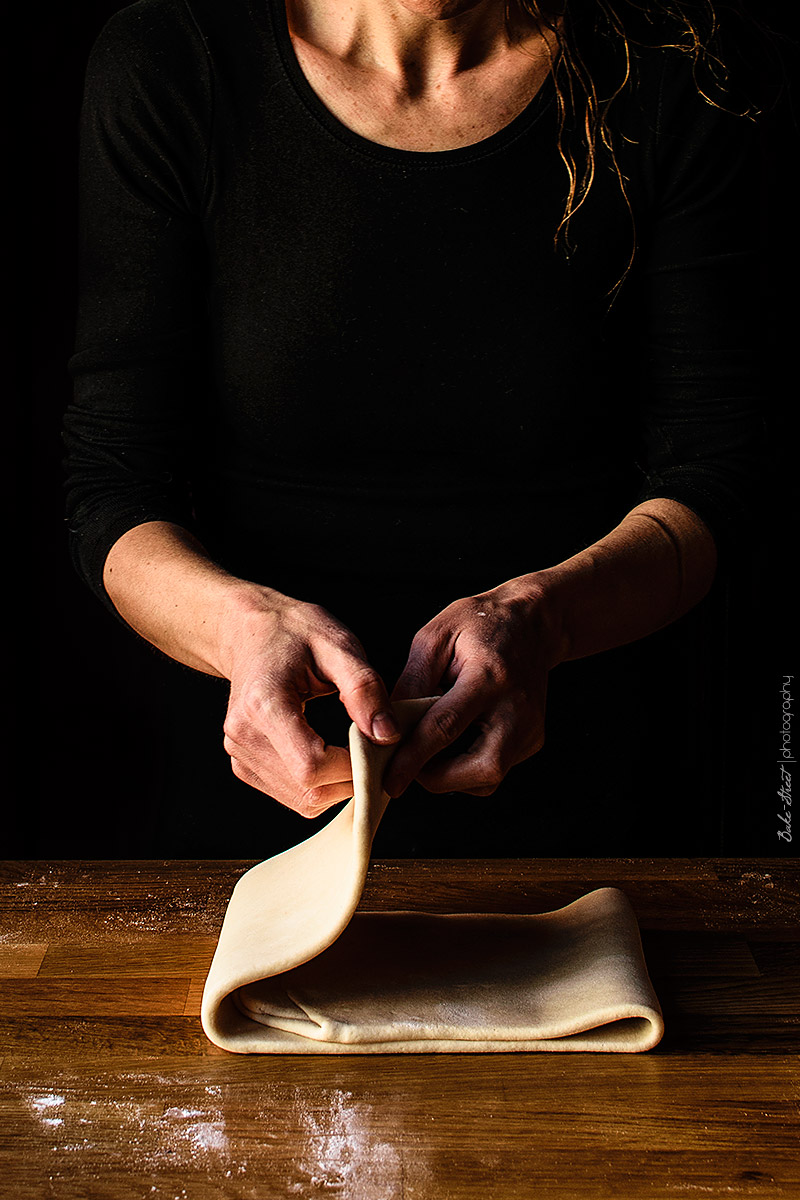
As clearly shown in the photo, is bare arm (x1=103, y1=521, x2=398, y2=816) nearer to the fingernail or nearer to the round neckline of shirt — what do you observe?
the fingernail

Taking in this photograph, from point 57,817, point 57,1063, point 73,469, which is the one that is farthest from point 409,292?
point 57,817

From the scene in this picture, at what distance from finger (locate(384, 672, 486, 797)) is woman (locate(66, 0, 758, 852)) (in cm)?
23

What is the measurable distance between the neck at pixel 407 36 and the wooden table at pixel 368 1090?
2.42ft

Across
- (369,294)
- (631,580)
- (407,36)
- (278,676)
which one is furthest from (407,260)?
(278,676)

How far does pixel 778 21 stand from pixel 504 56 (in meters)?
0.76

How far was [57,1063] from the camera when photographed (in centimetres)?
78

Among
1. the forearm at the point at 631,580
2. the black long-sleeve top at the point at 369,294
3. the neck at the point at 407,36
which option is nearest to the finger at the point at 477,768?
the forearm at the point at 631,580

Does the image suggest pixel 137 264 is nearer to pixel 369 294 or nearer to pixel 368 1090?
pixel 369 294

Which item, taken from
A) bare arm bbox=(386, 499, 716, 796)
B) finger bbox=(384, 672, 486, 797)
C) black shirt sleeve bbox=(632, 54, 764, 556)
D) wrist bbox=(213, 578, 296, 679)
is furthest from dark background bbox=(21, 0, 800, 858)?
finger bbox=(384, 672, 486, 797)

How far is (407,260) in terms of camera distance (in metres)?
1.08

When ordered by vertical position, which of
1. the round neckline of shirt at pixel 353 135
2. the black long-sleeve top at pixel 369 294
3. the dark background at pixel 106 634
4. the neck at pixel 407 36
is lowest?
the dark background at pixel 106 634

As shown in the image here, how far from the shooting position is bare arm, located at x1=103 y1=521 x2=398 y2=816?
0.80 meters

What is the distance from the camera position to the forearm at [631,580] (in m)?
0.96

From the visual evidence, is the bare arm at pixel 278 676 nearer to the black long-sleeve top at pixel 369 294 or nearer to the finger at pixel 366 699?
the finger at pixel 366 699
